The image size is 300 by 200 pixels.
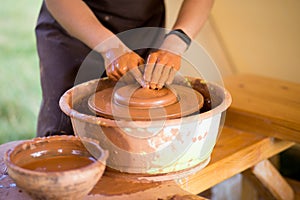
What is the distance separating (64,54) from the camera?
5.58 ft

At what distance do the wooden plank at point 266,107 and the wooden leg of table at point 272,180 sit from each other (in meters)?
0.15

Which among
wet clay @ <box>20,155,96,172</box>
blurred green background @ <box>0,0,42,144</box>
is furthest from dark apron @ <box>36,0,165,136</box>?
blurred green background @ <box>0,0,42,144</box>

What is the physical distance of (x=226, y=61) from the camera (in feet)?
8.83

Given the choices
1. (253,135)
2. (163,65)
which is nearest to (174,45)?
(163,65)

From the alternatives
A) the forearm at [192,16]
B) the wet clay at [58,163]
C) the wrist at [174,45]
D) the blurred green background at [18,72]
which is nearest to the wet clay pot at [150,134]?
the wet clay at [58,163]

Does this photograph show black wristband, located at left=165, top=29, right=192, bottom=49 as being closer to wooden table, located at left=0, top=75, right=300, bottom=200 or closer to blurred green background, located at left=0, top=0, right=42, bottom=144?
wooden table, located at left=0, top=75, right=300, bottom=200

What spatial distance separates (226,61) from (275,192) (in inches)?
39.5

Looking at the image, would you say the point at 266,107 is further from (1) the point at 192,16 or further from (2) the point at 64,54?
(2) the point at 64,54

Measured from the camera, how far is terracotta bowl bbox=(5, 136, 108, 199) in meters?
0.84

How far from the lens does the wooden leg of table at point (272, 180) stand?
5.89 ft

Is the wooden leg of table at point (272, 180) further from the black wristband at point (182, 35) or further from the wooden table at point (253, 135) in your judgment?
the black wristband at point (182, 35)

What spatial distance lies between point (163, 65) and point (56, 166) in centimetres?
45

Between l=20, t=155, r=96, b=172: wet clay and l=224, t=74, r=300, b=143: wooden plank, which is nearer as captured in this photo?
l=20, t=155, r=96, b=172: wet clay

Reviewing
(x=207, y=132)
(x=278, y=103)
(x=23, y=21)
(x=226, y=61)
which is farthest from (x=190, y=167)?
(x=23, y=21)
